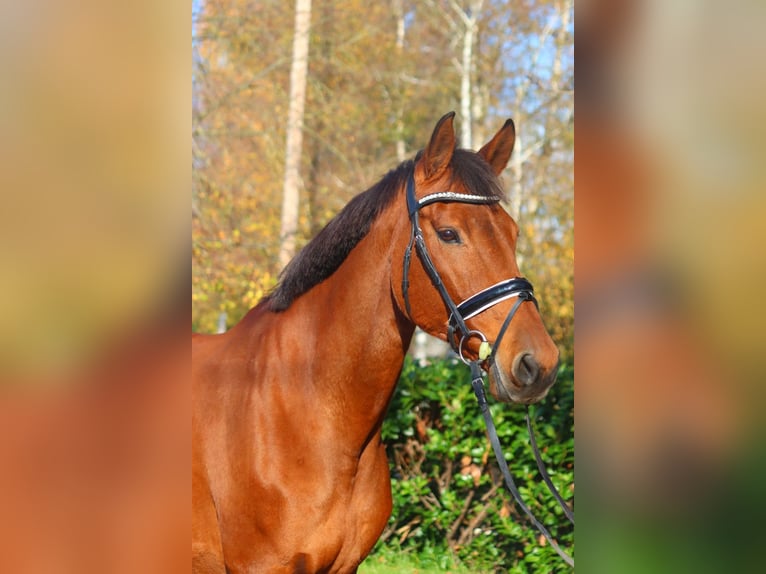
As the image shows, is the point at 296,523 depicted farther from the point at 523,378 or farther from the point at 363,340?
the point at 523,378

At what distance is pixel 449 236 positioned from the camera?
2.65 meters

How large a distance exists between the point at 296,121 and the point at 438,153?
11.6m

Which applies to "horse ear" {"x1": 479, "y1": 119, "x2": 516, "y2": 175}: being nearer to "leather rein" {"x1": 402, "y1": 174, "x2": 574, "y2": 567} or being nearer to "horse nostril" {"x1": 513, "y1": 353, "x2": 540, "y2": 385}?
"leather rein" {"x1": 402, "y1": 174, "x2": 574, "y2": 567}

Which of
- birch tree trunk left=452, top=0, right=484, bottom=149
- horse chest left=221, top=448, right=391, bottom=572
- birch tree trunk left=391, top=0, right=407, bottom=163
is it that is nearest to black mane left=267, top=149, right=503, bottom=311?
horse chest left=221, top=448, right=391, bottom=572

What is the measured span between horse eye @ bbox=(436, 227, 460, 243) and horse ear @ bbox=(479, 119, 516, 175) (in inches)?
21.0

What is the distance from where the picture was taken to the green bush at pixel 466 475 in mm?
5422

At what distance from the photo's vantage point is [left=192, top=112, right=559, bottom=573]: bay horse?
2.64 metres

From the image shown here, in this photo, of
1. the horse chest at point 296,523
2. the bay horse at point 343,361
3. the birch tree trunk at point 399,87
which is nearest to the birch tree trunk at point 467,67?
the birch tree trunk at point 399,87

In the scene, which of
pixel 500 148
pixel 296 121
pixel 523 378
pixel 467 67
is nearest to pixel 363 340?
pixel 523 378

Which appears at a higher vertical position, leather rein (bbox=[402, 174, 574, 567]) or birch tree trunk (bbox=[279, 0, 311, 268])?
birch tree trunk (bbox=[279, 0, 311, 268])
